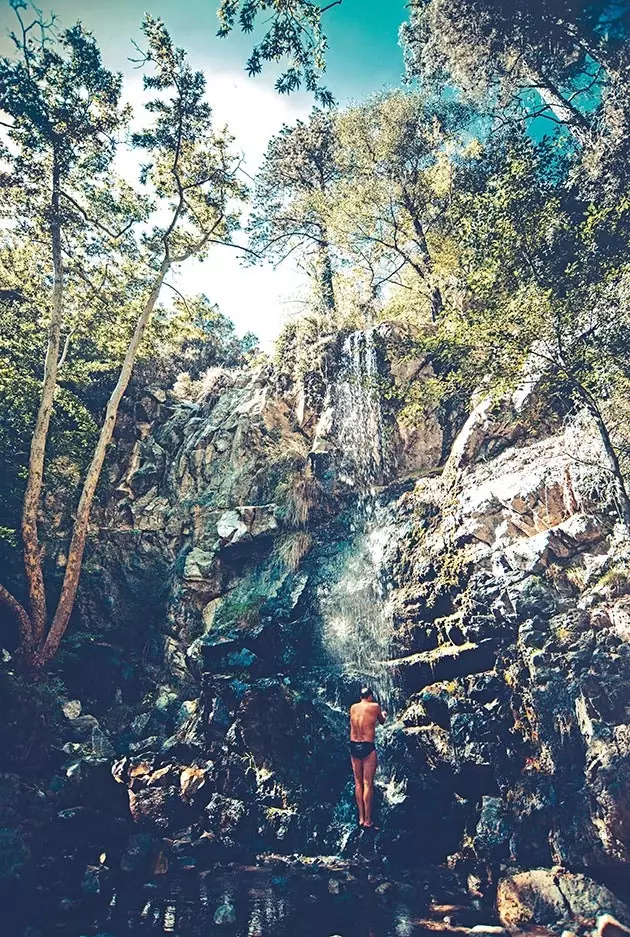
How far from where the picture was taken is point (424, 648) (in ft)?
31.3

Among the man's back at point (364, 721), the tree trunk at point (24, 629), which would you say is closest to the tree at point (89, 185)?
the tree trunk at point (24, 629)

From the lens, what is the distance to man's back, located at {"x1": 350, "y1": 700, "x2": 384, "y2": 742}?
8172mm

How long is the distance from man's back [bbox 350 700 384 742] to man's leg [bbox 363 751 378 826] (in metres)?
0.31

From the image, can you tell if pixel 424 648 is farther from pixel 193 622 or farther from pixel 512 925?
pixel 193 622

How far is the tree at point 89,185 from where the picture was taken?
12.7 metres

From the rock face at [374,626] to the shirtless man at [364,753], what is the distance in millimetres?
386

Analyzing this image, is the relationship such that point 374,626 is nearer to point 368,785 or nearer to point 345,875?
point 368,785

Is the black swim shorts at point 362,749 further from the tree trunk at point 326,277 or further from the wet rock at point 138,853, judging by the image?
the tree trunk at point 326,277

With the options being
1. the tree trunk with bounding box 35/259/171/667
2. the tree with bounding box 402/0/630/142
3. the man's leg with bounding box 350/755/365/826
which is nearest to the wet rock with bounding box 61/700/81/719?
the tree trunk with bounding box 35/259/171/667

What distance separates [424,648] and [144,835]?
6.23 meters

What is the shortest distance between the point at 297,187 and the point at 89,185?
9471 mm

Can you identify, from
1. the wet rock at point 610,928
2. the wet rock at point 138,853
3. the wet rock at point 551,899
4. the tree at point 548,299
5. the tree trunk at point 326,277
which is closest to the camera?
the wet rock at point 610,928

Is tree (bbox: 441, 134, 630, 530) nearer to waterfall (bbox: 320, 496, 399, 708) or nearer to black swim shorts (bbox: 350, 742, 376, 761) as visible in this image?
waterfall (bbox: 320, 496, 399, 708)

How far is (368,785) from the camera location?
26.0 ft
